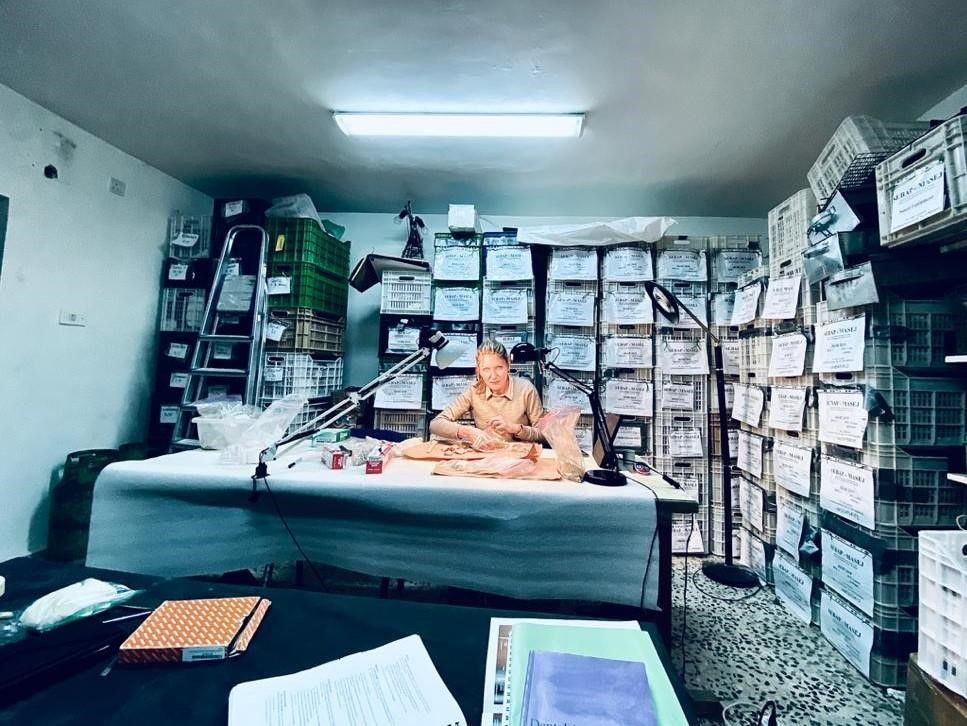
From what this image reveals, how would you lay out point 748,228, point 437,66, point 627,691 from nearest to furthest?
point 627,691
point 437,66
point 748,228

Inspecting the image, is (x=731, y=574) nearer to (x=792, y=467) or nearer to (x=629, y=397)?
(x=792, y=467)

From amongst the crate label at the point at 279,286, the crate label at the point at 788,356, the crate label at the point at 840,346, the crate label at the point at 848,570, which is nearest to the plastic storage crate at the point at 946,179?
the crate label at the point at 840,346

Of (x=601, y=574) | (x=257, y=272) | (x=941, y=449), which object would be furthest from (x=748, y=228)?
(x=257, y=272)

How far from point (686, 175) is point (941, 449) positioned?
2.07 metres

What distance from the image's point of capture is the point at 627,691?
552 millimetres

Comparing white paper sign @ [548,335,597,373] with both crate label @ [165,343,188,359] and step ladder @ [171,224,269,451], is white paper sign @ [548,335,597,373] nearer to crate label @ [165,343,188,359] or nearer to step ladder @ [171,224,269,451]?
step ladder @ [171,224,269,451]

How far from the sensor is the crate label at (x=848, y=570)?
1558mm

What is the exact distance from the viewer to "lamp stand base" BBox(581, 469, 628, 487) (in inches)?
55.9

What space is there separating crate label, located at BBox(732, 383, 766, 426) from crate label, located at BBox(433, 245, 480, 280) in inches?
74.1

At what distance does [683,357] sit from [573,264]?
99 cm

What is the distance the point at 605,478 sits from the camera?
1437 millimetres

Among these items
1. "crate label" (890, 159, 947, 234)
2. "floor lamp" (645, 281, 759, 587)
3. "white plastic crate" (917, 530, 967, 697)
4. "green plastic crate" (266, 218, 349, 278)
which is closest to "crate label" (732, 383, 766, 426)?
"floor lamp" (645, 281, 759, 587)

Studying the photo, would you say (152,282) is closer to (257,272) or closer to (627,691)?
(257,272)

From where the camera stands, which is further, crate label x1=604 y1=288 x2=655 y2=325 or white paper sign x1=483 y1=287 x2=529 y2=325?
white paper sign x1=483 y1=287 x2=529 y2=325
